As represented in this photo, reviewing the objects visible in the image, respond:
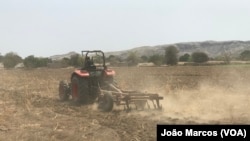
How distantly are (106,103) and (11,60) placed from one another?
65024mm

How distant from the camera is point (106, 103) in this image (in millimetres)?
13156

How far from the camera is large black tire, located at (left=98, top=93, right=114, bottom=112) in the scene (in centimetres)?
1292

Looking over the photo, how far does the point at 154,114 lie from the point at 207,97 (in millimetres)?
4066

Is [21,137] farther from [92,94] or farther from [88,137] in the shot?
[92,94]

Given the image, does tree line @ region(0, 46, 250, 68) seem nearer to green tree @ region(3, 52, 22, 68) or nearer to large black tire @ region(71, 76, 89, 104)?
green tree @ region(3, 52, 22, 68)

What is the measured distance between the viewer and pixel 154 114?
474 inches

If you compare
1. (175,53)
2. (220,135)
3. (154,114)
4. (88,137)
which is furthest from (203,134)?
(175,53)

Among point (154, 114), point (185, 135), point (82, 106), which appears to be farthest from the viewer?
point (82, 106)

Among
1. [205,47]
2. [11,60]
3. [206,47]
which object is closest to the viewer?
[11,60]

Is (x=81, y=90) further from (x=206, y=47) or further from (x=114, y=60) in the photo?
(x=206, y=47)

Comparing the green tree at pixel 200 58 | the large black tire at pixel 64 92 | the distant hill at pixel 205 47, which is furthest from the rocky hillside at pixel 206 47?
the large black tire at pixel 64 92

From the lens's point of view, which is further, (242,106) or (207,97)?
(207,97)

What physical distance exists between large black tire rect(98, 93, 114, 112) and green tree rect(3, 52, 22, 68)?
62.4m

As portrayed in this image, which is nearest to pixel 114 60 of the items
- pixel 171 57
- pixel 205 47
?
pixel 171 57
